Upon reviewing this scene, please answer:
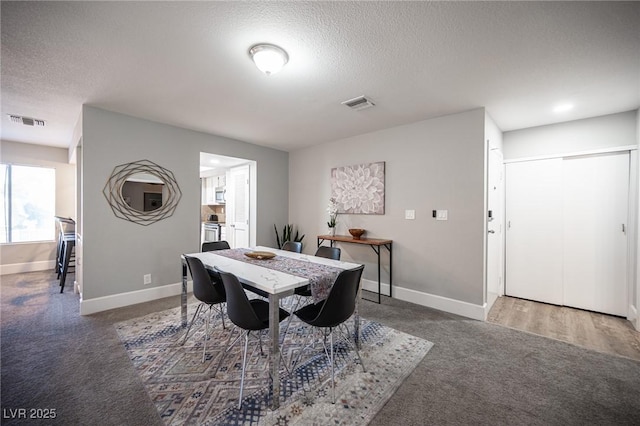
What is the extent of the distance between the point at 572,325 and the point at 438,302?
4.56 feet

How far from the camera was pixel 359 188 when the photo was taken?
4148 millimetres

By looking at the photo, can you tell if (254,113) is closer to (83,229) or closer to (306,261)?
(306,261)

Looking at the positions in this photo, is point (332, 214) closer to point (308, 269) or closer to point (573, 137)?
point (308, 269)

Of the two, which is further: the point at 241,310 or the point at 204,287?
the point at 204,287

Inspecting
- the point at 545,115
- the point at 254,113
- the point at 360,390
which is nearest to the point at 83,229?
the point at 254,113

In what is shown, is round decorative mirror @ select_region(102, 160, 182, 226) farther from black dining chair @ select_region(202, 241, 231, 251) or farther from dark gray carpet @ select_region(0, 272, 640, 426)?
dark gray carpet @ select_region(0, 272, 640, 426)

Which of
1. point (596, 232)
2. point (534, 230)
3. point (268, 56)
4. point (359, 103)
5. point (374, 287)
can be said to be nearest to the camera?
point (268, 56)

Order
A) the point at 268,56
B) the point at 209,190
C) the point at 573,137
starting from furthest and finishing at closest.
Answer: the point at 209,190 < the point at 573,137 < the point at 268,56

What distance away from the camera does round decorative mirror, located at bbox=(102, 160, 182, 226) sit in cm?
327

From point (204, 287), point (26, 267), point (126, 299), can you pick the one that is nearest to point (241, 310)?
point (204, 287)

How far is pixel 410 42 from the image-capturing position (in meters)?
1.83

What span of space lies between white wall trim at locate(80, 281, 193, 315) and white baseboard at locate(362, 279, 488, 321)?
301 centimetres

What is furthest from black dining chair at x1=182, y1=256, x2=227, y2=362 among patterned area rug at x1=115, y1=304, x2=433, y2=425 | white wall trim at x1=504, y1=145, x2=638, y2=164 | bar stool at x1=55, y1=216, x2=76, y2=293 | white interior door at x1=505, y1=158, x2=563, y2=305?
white wall trim at x1=504, y1=145, x2=638, y2=164

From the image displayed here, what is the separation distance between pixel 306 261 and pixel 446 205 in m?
2.00
